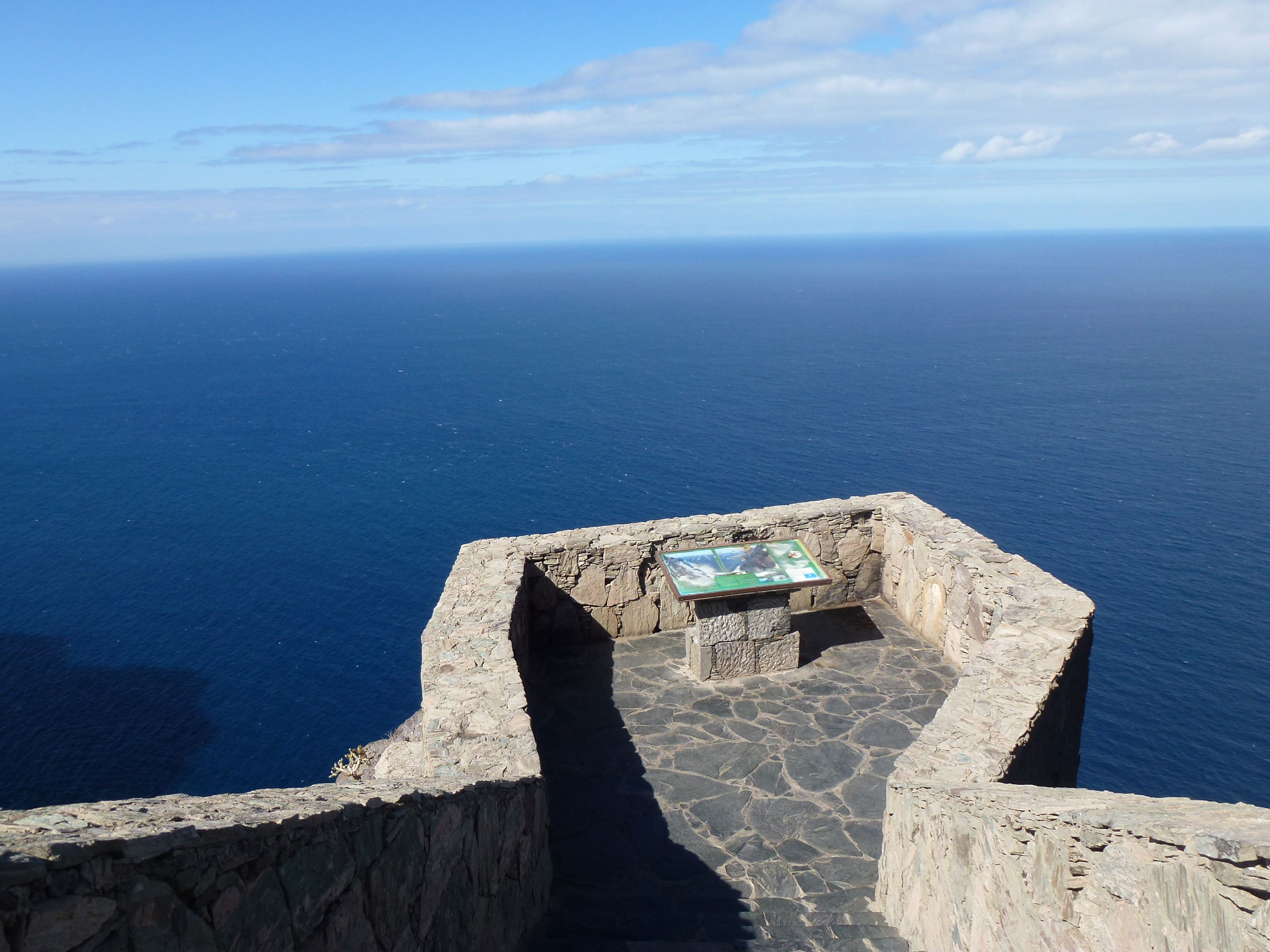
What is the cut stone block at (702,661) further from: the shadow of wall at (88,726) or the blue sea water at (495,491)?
the blue sea water at (495,491)

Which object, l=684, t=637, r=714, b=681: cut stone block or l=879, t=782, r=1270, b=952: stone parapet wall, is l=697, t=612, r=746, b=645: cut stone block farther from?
l=879, t=782, r=1270, b=952: stone parapet wall

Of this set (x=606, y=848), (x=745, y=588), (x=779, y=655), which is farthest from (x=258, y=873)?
(x=779, y=655)

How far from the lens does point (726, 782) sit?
29.5 feet

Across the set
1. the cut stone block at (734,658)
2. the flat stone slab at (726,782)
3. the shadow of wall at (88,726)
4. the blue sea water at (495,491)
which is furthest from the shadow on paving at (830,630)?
the shadow of wall at (88,726)

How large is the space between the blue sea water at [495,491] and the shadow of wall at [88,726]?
0.48 ft

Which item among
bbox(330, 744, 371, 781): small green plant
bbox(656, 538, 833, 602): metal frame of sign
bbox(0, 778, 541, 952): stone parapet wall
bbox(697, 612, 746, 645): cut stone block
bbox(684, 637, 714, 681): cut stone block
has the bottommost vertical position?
bbox(330, 744, 371, 781): small green plant

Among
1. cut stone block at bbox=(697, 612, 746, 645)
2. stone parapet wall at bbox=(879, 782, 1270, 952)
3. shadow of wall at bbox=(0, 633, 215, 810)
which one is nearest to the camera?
stone parapet wall at bbox=(879, 782, 1270, 952)

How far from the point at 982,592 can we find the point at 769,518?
3.02 metres

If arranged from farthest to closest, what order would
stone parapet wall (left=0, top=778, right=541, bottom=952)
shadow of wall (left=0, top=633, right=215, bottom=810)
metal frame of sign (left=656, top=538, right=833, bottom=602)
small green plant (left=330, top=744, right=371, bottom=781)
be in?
shadow of wall (left=0, top=633, right=215, bottom=810) < small green plant (left=330, top=744, right=371, bottom=781) < metal frame of sign (left=656, top=538, right=833, bottom=602) < stone parapet wall (left=0, top=778, right=541, bottom=952)

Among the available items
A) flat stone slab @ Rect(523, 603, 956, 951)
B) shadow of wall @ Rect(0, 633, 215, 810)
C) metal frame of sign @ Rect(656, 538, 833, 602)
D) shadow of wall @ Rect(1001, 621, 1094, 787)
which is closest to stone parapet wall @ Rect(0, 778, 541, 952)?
flat stone slab @ Rect(523, 603, 956, 951)

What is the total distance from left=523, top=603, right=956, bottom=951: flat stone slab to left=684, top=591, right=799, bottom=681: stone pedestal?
0.20m

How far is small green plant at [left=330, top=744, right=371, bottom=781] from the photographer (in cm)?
2708

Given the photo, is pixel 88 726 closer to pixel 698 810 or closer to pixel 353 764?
pixel 353 764

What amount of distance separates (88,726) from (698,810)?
3790cm
